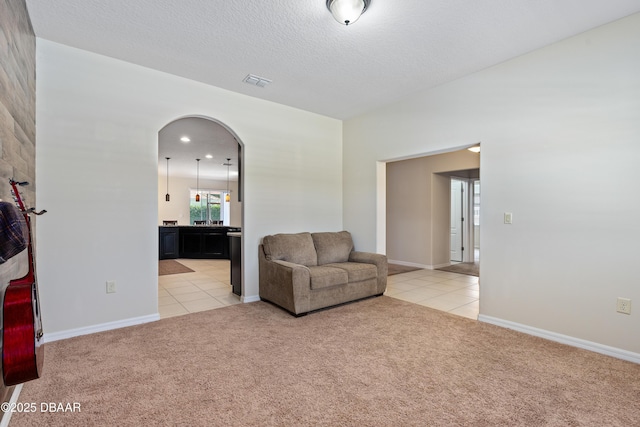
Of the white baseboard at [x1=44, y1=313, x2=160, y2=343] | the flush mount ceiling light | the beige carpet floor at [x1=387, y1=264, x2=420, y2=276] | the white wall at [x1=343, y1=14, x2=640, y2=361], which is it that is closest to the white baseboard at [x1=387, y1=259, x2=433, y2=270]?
the beige carpet floor at [x1=387, y1=264, x2=420, y2=276]

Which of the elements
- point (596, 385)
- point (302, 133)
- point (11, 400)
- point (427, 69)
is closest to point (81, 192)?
point (11, 400)

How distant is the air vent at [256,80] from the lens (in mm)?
3461

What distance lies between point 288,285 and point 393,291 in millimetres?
1854

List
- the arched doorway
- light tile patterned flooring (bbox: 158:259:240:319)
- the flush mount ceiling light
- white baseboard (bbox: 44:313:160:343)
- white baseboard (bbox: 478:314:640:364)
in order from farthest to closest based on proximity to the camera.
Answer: the arched doorway → light tile patterned flooring (bbox: 158:259:240:319) → white baseboard (bbox: 44:313:160:343) → white baseboard (bbox: 478:314:640:364) → the flush mount ceiling light

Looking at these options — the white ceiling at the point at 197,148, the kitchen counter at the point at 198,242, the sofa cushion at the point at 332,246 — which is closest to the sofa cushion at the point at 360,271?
the sofa cushion at the point at 332,246

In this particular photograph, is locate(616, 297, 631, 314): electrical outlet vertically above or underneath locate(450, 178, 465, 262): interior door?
underneath

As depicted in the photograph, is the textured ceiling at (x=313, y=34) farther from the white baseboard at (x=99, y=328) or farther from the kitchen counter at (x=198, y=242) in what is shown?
the kitchen counter at (x=198, y=242)

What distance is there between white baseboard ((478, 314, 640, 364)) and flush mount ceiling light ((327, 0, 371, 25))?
10.2ft

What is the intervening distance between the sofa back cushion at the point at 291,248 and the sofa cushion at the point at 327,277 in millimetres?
446

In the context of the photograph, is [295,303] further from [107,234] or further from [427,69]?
[427,69]

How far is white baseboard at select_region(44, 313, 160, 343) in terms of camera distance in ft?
9.04

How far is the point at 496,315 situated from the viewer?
319cm

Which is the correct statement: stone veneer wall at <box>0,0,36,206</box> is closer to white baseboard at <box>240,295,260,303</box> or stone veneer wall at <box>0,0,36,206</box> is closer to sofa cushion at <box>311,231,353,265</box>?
white baseboard at <box>240,295,260,303</box>

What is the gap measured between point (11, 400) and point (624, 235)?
Result: 4.39 m
